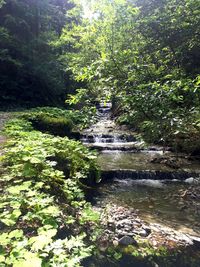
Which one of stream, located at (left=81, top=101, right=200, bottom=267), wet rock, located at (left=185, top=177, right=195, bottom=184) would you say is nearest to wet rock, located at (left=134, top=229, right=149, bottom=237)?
stream, located at (left=81, top=101, right=200, bottom=267)

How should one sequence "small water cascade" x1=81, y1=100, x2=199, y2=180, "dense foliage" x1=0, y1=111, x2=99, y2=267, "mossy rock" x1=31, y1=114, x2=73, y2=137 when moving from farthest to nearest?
"mossy rock" x1=31, y1=114, x2=73, y2=137, "small water cascade" x1=81, y1=100, x2=199, y2=180, "dense foliage" x1=0, y1=111, x2=99, y2=267

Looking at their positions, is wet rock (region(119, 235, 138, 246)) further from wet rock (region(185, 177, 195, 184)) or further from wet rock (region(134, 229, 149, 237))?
wet rock (region(185, 177, 195, 184))

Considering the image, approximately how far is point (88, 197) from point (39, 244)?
421 cm

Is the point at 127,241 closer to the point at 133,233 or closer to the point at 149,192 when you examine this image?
the point at 133,233

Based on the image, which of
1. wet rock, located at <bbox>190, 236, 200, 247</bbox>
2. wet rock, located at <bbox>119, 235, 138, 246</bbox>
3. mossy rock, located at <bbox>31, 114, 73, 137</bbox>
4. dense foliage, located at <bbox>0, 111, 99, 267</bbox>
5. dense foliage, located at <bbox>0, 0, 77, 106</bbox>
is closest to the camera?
dense foliage, located at <bbox>0, 111, 99, 267</bbox>

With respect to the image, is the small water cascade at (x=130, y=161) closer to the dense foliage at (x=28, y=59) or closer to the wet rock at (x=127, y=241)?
the wet rock at (x=127, y=241)

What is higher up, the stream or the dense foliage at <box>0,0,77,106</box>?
the dense foliage at <box>0,0,77,106</box>

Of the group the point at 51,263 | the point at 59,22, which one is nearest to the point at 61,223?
the point at 51,263

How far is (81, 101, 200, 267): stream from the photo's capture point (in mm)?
4840

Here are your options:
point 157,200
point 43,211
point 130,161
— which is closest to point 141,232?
point 157,200

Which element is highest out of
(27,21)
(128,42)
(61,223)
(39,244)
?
(27,21)

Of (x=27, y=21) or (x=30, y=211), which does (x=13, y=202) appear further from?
(x=27, y=21)

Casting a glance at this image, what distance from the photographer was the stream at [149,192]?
15.9 ft

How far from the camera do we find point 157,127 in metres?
5.04
